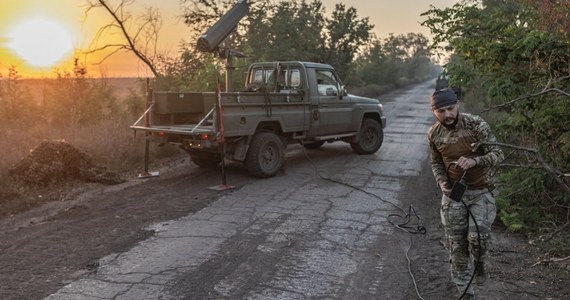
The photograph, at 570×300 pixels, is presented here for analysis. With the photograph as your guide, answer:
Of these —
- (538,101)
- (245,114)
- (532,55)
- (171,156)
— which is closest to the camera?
(532,55)

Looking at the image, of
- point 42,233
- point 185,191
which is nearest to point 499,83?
point 185,191

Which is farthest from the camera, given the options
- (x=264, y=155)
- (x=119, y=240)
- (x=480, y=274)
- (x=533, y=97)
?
(x=264, y=155)

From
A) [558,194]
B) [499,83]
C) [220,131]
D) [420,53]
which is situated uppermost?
[420,53]

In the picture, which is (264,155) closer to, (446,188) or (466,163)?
(446,188)

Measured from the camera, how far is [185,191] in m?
7.62

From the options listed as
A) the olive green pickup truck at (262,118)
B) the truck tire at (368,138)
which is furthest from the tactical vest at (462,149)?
the truck tire at (368,138)

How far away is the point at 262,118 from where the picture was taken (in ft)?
28.5

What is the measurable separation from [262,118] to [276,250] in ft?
13.4

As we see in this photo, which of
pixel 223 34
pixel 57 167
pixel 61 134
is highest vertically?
pixel 223 34

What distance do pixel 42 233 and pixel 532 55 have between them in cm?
599

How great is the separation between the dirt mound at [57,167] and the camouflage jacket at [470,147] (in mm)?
6223

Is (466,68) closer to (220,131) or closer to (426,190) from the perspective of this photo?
(426,190)

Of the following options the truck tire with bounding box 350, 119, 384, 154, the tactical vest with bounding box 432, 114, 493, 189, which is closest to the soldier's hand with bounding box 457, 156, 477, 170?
the tactical vest with bounding box 432, 114, 493, 189

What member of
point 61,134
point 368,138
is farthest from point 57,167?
point 368,138
